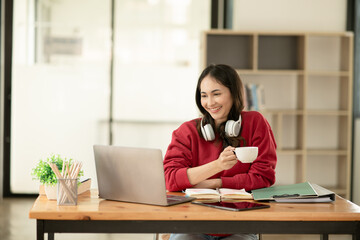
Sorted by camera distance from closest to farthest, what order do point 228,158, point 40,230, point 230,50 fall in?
point 40,230, point 228,158, point 230,50

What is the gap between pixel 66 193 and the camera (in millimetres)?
1801

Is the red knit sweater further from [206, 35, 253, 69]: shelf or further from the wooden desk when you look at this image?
[206, 35, 253, 69]: shelf

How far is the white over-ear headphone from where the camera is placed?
233 centimetres

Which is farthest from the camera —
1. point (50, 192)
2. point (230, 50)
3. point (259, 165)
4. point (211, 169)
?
point (230, 50)

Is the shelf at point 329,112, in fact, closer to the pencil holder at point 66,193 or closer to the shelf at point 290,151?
the shelf at point 290,151

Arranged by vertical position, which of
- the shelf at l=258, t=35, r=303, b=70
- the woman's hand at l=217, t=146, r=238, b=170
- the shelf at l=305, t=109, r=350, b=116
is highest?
the shelf at l=258, t=35, r=303, b=70

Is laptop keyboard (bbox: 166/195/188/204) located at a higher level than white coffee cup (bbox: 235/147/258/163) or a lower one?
lower

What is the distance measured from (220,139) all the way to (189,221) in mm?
749

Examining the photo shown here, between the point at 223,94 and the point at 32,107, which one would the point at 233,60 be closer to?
the point at 32,107

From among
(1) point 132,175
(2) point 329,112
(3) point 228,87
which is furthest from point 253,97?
(1) point 132,175

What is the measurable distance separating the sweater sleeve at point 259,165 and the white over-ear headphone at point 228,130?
0.29 feet

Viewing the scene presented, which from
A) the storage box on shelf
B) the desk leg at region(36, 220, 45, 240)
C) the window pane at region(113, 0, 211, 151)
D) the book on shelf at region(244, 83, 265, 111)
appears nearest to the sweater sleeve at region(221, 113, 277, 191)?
the desk leg at region(36, 220, 45, 240)

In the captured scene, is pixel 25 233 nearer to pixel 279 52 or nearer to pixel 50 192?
pixel 50 192

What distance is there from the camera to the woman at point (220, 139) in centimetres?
224
